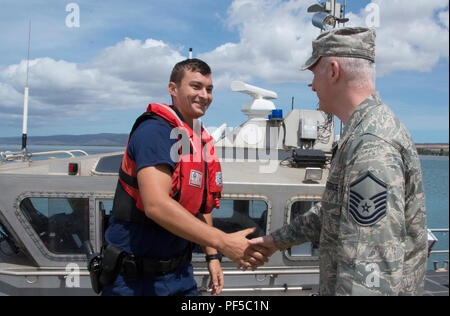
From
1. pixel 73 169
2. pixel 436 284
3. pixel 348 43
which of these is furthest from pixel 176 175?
pixel 436 284

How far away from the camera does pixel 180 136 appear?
2057mm

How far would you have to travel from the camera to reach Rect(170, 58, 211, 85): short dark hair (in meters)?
2.18

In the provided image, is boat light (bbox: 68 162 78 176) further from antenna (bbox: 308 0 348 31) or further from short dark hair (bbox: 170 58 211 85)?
antenna (bbox: 308 0 348 31)

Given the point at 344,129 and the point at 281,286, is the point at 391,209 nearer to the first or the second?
the point at 344,129

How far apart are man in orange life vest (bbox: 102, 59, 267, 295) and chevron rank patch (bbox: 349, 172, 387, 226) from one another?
80 cm

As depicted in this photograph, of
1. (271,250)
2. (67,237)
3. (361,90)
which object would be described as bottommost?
(67,237)

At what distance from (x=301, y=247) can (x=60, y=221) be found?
2.47 metres

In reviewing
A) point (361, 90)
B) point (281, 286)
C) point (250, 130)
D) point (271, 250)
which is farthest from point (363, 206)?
point (250, 130)

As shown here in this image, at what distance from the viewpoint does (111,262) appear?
1987mm

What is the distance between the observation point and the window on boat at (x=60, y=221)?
11.7ft

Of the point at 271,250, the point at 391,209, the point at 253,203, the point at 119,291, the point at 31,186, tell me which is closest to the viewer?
the point at 391,209

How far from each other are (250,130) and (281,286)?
3.05 metres

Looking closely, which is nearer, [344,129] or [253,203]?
[344,129]

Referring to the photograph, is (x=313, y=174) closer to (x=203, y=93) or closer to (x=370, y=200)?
(x=203, y=93)
